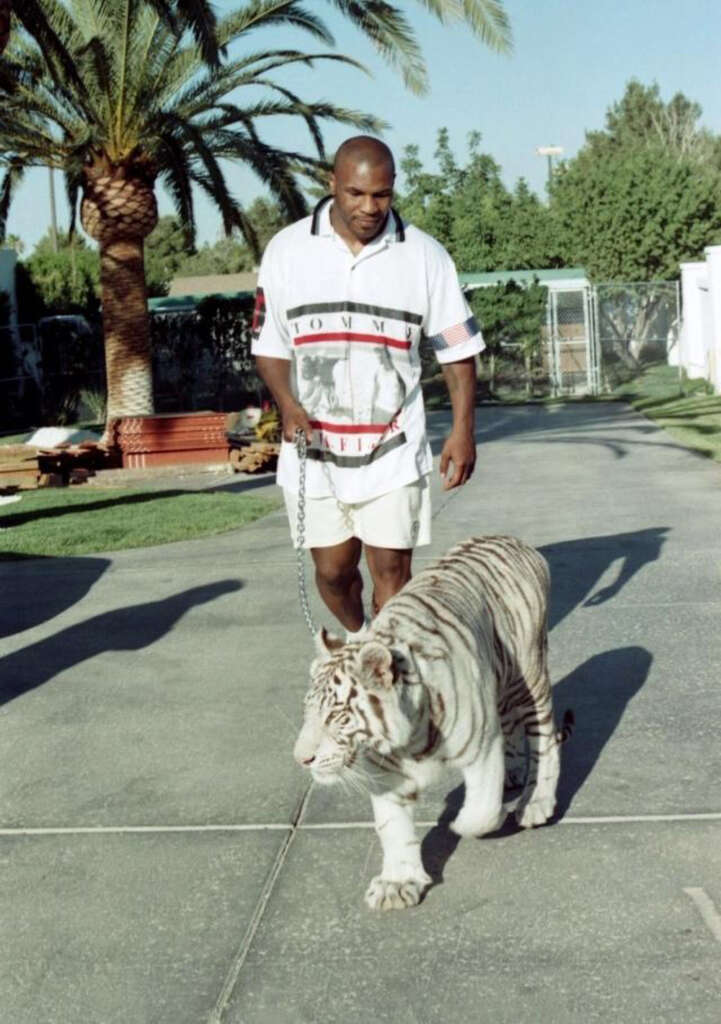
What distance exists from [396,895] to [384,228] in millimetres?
2289

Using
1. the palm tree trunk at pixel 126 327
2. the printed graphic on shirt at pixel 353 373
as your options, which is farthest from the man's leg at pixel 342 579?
the palm tree trunk at pixel 126 327

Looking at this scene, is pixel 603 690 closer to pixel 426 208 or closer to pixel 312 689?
pixel 312 689

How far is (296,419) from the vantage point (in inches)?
203

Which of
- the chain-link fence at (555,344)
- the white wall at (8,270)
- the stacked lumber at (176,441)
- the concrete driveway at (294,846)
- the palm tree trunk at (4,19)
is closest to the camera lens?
the concrete driveway at (294,846)

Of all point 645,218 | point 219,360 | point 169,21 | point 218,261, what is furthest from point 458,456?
point 218,261

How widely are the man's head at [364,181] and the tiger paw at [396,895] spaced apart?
2184 mm

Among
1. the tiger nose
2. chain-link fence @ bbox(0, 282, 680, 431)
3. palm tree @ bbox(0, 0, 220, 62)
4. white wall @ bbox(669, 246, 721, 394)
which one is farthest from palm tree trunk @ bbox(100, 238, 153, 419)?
the tiger nose

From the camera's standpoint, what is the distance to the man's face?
15.8 feet

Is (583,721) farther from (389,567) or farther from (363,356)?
(363,356)

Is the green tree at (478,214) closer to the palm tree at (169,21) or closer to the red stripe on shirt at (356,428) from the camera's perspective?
the palm tree at (169,21)

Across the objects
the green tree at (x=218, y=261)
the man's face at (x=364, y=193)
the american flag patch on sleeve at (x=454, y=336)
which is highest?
the green tree at (x=218, y=261)

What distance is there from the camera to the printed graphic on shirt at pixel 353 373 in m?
5.05

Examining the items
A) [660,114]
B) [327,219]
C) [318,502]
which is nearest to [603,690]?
[318,502]

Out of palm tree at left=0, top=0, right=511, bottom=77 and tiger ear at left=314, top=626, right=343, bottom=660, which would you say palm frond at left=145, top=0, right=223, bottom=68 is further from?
tiger ear at left=314, top=626, right=343, bottom=660
